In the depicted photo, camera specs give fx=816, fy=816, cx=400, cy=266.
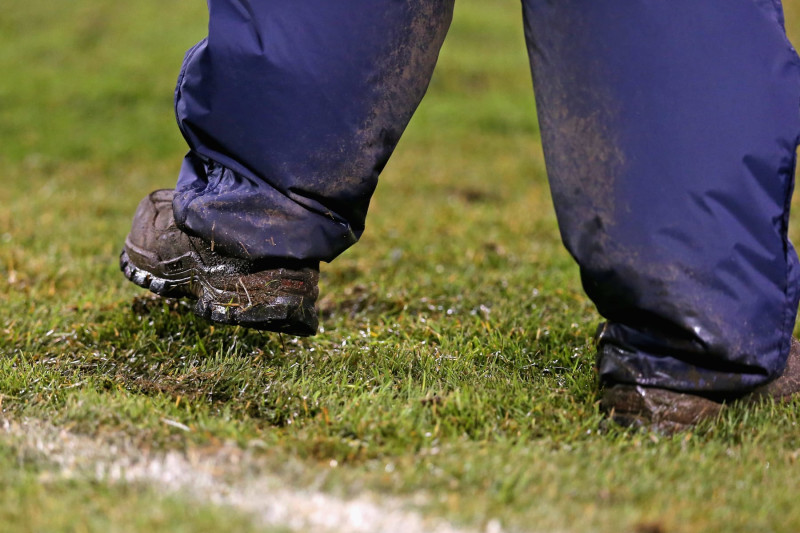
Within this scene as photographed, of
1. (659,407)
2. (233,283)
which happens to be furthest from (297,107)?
(659,407)

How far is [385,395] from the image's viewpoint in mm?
2207

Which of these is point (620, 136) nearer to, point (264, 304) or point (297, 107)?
point (297, 107)

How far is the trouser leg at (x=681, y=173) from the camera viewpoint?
1.99 m

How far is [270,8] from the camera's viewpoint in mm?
2139

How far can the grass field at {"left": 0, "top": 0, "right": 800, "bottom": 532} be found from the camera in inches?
65.3

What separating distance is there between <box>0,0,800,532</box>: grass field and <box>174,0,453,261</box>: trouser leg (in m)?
0.45

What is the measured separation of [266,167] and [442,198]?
382cm

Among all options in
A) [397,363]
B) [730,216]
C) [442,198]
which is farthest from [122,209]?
[730,216]

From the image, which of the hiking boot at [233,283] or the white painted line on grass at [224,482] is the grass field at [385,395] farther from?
the hiking boot at [233,283]

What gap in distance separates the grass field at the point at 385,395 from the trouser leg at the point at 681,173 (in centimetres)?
26

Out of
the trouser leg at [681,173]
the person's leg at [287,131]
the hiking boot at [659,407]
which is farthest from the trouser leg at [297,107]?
the hiking boot at [659,407]

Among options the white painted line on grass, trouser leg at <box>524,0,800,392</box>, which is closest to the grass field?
the white painted line on grass

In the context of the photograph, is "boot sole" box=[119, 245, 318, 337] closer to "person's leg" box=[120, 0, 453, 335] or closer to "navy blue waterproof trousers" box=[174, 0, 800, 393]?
"person's leg" box=[120, 0, 453, 335]

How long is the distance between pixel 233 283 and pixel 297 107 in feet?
1.79
